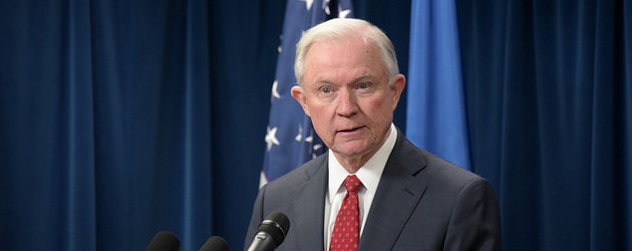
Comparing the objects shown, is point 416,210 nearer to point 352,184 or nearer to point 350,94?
point 352,184

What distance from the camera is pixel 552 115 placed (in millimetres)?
4301

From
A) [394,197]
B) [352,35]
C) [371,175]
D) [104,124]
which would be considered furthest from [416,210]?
[104,124]

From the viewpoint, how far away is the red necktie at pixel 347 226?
6.88 feet

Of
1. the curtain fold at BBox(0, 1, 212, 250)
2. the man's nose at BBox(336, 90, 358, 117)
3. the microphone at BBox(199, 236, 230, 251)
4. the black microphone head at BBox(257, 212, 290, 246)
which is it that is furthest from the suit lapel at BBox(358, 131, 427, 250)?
the curtain fold at BBox(0, 1, 212, 250)

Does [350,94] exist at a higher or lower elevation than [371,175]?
higher

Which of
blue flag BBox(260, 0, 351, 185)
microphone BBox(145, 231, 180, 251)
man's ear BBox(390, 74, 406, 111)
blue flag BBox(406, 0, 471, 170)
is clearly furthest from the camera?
blue flag BBox(260, 0, 351, 185)

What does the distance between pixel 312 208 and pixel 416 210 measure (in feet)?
1.14

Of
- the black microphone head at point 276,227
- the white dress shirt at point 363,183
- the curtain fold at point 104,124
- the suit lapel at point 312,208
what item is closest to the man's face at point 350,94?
Answer: the white dress shirt at point 363,183

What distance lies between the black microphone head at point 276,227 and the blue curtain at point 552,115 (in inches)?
120

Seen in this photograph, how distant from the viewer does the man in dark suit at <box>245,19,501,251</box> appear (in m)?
2.03

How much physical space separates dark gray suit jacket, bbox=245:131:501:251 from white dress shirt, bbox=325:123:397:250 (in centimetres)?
3

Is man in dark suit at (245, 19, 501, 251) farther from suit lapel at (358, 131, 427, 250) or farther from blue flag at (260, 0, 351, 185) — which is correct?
blue flag at (260, 0, 351, 185)

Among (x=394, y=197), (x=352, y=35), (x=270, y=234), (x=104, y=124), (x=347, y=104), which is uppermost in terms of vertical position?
(x=352, y=35)

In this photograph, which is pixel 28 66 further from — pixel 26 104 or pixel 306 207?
pixel 306 207
